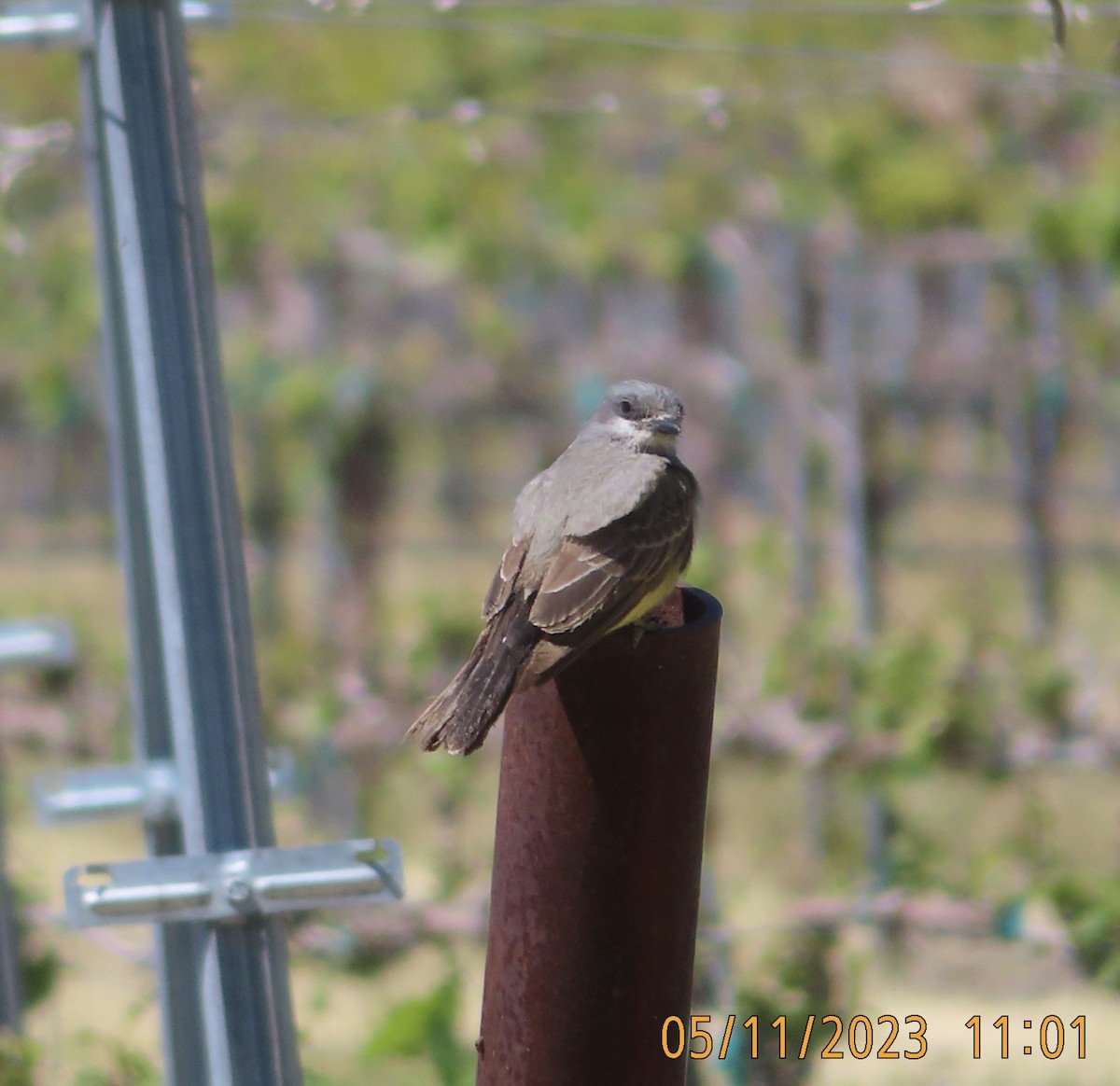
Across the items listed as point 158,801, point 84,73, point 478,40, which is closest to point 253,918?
point 158,801

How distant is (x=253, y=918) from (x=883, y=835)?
5.18 meters

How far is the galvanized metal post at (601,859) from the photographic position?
2.44 metres

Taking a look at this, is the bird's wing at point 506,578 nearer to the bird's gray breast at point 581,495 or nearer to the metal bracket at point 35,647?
the bird's gray breast at point 581,495

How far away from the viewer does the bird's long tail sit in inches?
101

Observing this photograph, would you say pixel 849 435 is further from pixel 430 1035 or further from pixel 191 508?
pixel 191 508

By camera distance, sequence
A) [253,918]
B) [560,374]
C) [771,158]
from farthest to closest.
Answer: [771,158]
[560,374]
[253,918]

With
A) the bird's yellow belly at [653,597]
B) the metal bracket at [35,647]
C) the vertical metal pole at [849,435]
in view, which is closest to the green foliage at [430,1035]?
the metal bracket at [35,647]

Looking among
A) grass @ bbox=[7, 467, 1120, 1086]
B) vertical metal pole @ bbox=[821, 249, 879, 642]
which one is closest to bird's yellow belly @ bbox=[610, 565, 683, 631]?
grass @ bbox=[7, 467, 1120, 1086]

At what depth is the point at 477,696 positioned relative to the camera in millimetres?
2617

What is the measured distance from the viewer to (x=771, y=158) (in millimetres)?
10812

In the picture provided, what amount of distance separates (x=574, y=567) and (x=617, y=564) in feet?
0.24

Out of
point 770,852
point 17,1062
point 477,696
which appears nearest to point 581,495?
point 477,696

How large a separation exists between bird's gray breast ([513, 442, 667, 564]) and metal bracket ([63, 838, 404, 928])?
0.78 meters

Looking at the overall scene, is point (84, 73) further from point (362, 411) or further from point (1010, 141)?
point (1010, 141)
